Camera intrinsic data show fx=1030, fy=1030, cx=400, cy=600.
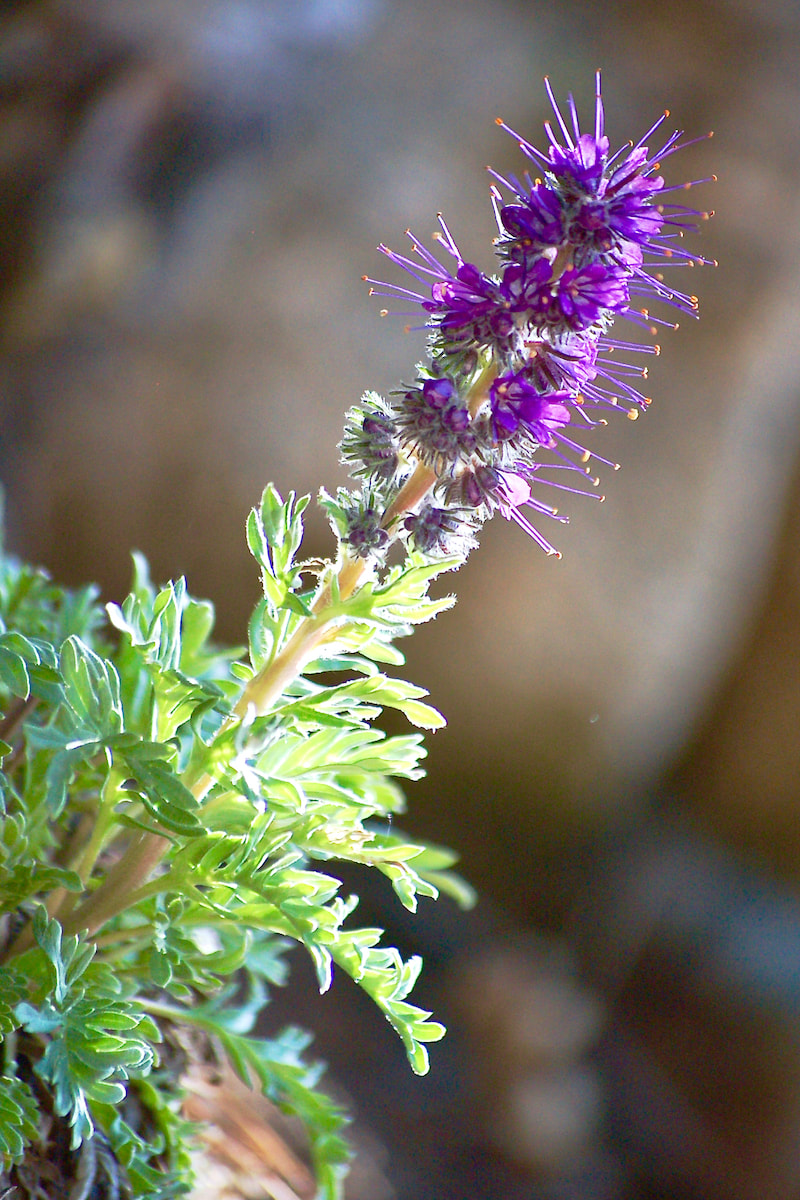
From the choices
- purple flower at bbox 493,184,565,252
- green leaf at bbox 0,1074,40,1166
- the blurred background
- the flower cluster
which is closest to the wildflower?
the flower cluster

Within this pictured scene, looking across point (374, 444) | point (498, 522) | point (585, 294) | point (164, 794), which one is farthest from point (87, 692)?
point (498, 522)

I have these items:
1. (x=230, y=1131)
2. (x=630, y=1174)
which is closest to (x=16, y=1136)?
(x=230, y=1131)

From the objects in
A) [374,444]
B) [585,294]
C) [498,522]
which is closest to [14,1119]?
[374,444]

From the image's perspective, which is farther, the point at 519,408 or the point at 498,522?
the point at 498,522

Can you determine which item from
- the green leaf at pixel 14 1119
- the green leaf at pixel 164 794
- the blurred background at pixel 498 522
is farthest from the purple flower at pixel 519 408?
the blurred background at pixel 498 522

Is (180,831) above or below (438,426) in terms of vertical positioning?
below

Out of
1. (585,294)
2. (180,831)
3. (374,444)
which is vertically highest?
(585,294)

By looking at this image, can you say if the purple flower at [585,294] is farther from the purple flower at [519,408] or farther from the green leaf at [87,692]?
the green leaf at [87,692]

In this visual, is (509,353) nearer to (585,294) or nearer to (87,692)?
(585,294)
